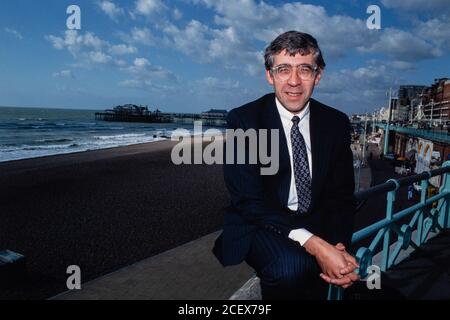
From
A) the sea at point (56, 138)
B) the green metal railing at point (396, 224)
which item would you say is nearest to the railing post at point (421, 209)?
the green metal railing at point (396, 224)

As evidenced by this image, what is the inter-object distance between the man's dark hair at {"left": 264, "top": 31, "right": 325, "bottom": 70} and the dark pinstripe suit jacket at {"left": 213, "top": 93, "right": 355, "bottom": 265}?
0.30m

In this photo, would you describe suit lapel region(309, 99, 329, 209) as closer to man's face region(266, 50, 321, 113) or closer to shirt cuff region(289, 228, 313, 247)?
man's face region(266, 50, 321, 113)

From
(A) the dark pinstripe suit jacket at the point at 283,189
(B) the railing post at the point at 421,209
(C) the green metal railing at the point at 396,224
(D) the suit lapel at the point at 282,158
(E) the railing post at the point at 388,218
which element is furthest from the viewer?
(B) the railing post at the point at 421,209

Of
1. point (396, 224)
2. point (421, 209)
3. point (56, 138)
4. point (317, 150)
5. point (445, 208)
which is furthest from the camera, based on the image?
point (56, 138)

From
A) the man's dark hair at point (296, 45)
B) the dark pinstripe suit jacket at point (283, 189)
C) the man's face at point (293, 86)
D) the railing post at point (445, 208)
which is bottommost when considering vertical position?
the railing post at point (445, 208)

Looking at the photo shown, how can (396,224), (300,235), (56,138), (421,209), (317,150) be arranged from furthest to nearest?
1. (56,138)
2. (421,209)
3. (396,224)
4. (317,150)
5. (300,235)

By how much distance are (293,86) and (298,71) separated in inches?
3.5

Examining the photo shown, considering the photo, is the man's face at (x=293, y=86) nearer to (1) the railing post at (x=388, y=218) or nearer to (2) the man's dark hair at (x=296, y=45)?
(2) the man's dark hair at (x=296, y=45)

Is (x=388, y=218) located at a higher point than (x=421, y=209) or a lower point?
higher

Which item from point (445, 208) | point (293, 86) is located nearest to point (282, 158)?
point (293, 86)

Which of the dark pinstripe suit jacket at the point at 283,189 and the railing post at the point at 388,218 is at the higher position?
the dark pinstripe suit jacket at the point at 283,189

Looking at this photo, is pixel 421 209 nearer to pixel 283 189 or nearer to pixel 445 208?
pixel 445 208

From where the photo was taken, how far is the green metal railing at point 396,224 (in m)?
2.26

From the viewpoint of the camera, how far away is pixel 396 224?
361 centimetres
